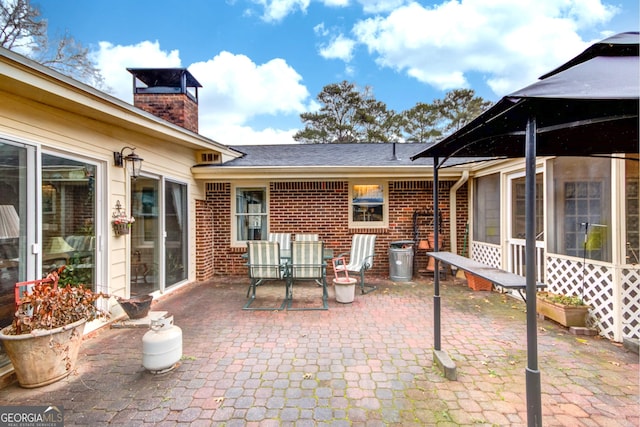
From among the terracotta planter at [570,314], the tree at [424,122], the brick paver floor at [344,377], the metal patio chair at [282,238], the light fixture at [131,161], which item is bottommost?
the brick paver floor at [344,377]

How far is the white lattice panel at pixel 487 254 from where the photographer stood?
5.30 m

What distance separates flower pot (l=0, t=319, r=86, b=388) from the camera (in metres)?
2.28

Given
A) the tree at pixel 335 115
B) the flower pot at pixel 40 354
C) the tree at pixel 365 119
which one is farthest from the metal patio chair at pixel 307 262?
the tree at pixel 335 115

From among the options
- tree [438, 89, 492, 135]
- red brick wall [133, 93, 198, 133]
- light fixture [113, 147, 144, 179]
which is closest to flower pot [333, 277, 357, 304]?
light fixture [113, 147, 144, 179]

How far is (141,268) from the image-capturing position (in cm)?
448

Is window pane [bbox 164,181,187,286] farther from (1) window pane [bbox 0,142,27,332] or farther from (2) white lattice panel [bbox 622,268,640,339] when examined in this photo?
(2) white lattice panel [bbox 622,268,640,339]

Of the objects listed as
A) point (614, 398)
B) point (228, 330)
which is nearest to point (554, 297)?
point (614, 398)

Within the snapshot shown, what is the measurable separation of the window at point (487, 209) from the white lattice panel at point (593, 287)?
1.51 metres

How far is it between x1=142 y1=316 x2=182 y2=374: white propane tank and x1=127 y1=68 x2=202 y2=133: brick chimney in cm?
526

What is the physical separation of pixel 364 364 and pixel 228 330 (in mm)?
1708

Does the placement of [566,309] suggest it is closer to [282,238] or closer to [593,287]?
[593,287]

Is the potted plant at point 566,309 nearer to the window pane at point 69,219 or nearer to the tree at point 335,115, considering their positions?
the window pane at point 69,219

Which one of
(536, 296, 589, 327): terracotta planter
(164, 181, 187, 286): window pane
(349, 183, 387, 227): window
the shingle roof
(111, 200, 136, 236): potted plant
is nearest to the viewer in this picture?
(536, 296, 589, 327): terracotta planter

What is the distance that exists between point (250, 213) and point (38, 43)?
29.2ft
